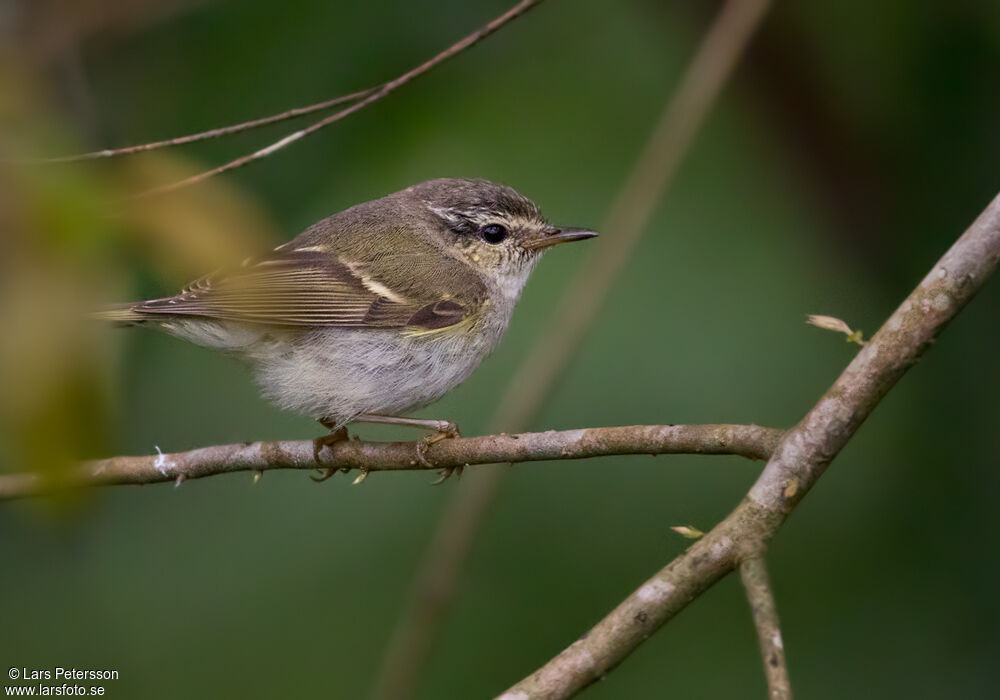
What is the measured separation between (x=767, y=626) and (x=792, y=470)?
14.2 inches

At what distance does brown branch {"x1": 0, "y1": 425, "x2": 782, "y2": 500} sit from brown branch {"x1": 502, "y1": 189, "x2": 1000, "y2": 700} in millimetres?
110

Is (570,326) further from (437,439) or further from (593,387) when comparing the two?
(437,439)

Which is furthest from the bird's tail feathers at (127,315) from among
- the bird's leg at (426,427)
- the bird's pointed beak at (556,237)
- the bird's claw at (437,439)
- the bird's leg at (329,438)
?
the bird's pointed beak at (556,237)

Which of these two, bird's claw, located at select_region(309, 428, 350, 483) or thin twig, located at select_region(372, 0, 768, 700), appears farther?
thin twig, located at select_region(372, 0, 768, 700)

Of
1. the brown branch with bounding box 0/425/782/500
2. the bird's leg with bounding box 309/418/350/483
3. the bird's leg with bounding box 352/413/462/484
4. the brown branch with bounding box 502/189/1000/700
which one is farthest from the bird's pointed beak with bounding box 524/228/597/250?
the brown branch with bounding box 502/189/1000/700

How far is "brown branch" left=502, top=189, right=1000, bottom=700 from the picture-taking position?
91.0 inches

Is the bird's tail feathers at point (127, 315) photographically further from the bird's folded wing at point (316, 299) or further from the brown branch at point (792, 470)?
the brown branch at point (792, 470)

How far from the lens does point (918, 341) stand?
234cm

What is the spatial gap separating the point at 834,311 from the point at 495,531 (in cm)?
169

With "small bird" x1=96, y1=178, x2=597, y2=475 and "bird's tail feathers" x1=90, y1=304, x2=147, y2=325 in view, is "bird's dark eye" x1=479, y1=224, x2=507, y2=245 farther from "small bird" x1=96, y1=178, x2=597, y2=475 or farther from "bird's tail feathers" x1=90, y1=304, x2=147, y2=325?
"bird's tail feathers" x1=90, y1=304, x2=147, y2=325

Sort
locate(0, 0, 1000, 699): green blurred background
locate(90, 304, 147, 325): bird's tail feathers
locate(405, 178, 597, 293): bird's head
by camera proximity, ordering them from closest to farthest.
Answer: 1. locate(90, 304, 147, 325): bird's tail feathers
2. locate(405, 178, 597, 293): bird's head
3. locate(0, 0, 1000, 699): green blurred background

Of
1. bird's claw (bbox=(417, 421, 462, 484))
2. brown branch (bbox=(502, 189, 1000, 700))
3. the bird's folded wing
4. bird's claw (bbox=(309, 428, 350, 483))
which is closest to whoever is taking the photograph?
brown branch (bbox=(502, 189, 1000, 700))

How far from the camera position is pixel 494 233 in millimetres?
4117

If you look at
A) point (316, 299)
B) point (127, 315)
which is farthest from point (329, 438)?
point (127, 315)
